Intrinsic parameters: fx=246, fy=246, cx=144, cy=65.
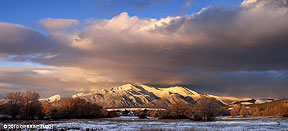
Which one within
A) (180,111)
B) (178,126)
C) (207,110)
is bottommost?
(180,111)

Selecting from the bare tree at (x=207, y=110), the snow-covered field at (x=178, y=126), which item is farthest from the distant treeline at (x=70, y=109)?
the snow-covered field at (x=178, y=126)

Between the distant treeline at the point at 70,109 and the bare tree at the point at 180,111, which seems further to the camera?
the bare tree at the point at 180,111

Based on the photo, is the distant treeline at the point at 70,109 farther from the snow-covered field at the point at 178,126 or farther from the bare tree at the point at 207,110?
the snow-covered field at the point at 178,126

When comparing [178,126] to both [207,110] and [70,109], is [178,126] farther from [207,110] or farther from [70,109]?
[70,109]

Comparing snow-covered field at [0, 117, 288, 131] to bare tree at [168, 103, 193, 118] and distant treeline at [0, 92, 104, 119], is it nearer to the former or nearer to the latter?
distant treeline at [0, 92, 104, 119]

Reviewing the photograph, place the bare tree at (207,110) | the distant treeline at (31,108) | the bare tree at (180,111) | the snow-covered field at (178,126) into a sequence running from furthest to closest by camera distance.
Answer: the bare tree at (180,111) → the distant treeline at (31,108) → the bare tree at (207,110) → the snow-covered field at (178,126)

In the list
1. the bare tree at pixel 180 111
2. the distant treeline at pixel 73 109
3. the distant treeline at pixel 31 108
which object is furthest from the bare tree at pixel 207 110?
the distant treeline at pixel 31 108

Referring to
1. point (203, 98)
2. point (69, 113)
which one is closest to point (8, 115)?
point (69, 113)

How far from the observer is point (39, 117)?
139000 mm

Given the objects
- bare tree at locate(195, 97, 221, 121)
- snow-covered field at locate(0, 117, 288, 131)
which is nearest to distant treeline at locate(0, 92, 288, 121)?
bare tree at locate(195, 97, 221, 121)

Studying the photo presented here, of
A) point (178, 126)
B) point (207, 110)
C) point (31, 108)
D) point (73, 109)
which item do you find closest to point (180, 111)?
point (207, 110)

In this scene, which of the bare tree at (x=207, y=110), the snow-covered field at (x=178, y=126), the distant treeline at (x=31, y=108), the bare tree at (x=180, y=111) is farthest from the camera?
the bare tree at (x=180, y=111)

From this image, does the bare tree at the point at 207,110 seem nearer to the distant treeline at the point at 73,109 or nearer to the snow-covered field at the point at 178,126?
the distant treeline at the point at 73,109

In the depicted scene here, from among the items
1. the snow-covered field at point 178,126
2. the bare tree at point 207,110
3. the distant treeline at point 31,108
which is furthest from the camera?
the distant treeline at point 31,108
